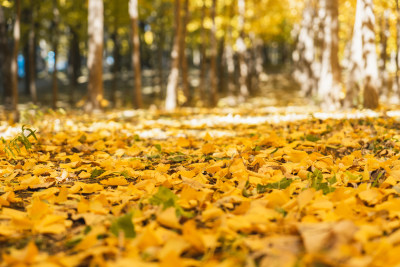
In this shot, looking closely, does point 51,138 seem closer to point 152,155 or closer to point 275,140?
point 152,155

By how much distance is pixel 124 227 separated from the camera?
1412 mm

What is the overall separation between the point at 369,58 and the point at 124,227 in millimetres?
7377

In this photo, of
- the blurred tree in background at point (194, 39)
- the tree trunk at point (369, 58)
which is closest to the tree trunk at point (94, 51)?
the blurred tree in background at point (194, 39)

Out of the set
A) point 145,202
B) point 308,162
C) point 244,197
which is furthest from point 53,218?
point 308,162

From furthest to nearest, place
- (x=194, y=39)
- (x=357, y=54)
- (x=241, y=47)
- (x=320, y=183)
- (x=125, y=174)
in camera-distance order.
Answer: (x=194, y=39)
(x=241, y=47)
(x=357, y=54)
(x=125, y=174)
(x=320, y=183)

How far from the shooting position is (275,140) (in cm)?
346

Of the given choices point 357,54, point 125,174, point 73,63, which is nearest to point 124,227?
point 125,174

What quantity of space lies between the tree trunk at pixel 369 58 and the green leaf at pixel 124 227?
7.21 meters


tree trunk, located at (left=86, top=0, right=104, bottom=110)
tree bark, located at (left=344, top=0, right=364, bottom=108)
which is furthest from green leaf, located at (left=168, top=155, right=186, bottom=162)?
tree trunk, located at (left=86, top=0, right=104, bottom=110)

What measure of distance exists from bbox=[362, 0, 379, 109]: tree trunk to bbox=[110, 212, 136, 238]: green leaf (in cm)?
721

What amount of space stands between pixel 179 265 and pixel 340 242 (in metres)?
0.51

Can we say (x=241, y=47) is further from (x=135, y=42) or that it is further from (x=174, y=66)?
(x=135, y=42)

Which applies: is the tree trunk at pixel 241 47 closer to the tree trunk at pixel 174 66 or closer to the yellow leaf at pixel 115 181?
the tree trunk at pixel 174 66

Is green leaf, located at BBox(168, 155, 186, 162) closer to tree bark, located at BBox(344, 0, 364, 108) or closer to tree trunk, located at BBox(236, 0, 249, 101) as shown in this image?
tree bark, located at BBox(344, 0, 364, 108)
